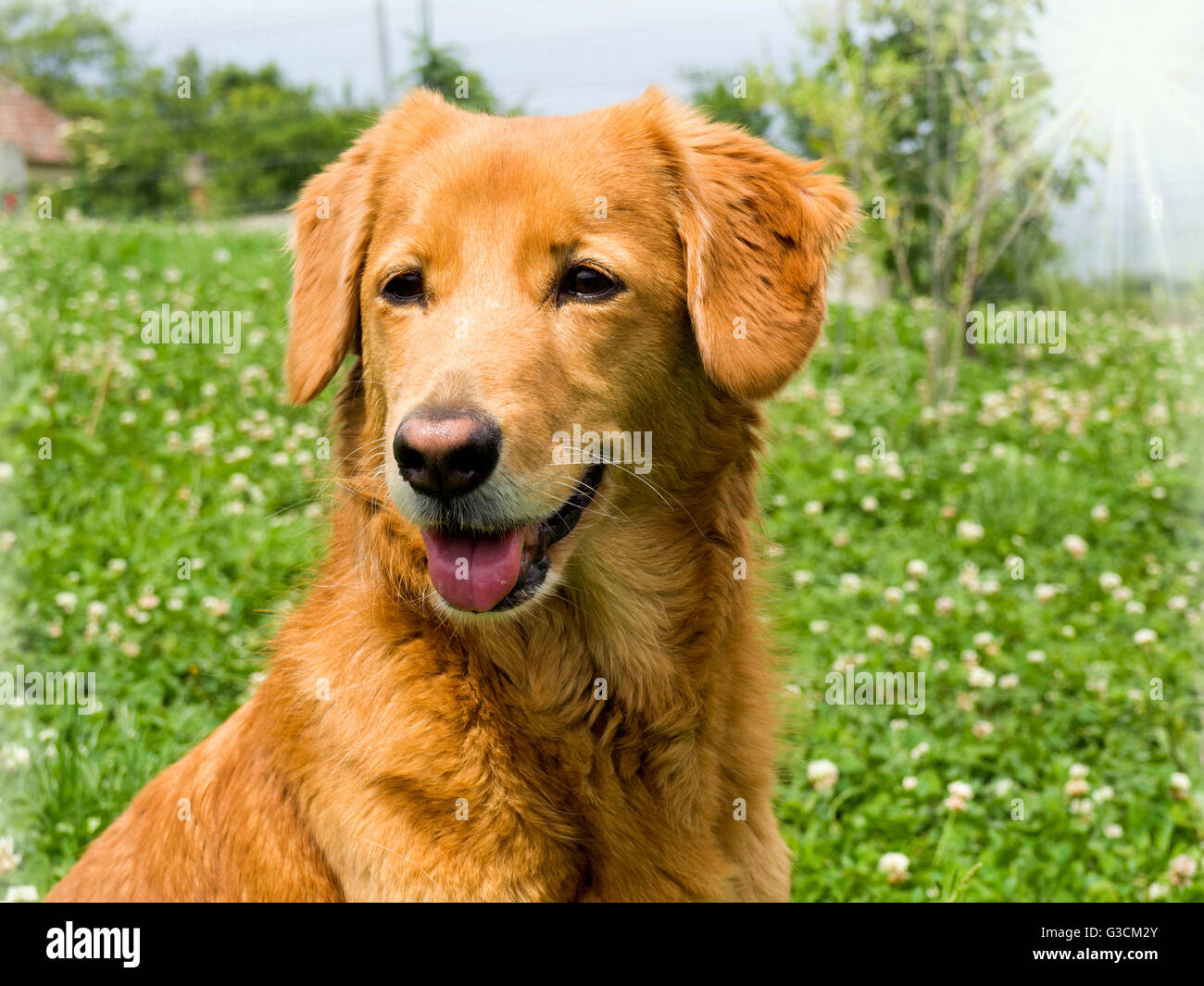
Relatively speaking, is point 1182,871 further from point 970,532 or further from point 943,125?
point 943,125

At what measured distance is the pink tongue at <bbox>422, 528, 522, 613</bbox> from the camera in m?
2.39

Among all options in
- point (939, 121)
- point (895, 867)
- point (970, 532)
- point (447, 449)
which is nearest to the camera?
point (447, 449)

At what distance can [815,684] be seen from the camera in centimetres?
445

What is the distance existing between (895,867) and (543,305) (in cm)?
205

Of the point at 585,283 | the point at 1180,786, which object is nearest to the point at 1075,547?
the point at 1180,786

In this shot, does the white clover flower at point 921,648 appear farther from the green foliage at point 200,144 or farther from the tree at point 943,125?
the green foliage at point 200,144

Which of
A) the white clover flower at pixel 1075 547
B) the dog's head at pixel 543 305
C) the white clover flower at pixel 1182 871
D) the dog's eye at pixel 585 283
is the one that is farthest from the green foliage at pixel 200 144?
the white clover flower at pixel 1182 871

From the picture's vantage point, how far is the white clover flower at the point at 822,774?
12.2 feet

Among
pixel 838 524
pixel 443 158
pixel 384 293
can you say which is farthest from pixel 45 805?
pixel 838 524

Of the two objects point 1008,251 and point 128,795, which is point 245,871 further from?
point 1008,251

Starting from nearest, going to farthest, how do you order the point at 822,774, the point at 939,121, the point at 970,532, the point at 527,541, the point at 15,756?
the point at 527,541 < the point at 15,756 < the point at 822,774 < the point at 970,532 < the point at 939,121

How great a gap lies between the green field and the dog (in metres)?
0.44

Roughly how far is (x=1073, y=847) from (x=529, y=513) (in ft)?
7.67

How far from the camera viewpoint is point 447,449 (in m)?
2.21
